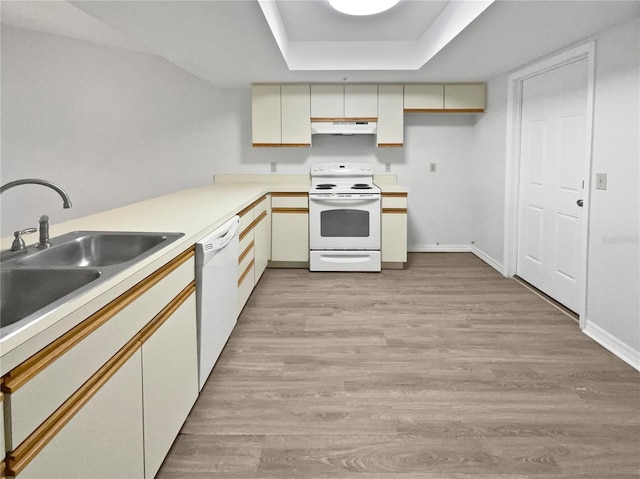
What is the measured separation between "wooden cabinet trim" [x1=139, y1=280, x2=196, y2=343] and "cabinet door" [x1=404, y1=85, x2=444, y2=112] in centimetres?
391

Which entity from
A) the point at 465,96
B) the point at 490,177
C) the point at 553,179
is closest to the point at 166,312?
the point at 553,179

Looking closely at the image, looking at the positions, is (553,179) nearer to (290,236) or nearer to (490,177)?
(490,177)

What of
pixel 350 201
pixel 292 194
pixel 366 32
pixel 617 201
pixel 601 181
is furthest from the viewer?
pixel 292 194

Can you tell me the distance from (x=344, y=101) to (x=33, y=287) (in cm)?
431

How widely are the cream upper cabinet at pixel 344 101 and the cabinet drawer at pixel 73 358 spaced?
3.98 metres

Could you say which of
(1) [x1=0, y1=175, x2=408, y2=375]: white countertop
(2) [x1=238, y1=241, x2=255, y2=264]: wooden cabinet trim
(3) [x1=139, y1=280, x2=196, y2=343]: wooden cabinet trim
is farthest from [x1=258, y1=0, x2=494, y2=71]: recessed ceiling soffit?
(3) [x1=139, y1=280, x2=196, y2=343]: wooden cabinet trim

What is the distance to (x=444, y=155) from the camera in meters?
5.90

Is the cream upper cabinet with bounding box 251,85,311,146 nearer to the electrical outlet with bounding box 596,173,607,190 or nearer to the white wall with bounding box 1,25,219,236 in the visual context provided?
the white wall with bounding box 1,25,219,236

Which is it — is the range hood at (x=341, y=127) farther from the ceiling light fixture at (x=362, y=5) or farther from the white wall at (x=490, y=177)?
the ceiling light fixture at (x=362, y=5)

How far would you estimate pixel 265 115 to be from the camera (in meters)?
5.41

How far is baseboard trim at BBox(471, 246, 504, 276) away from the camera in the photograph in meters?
5.06

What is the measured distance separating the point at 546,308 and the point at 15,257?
352 cm

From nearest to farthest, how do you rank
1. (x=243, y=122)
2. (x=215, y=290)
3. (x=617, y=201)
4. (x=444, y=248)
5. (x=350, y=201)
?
(x=215, y=290) → (x=617, y=201) → (x=350, y=201) → (x=243, y=122) → (x=444, y=248)

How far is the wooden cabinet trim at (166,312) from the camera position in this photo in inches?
64.8
